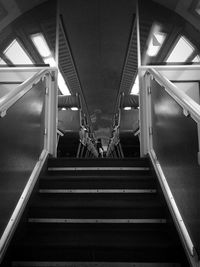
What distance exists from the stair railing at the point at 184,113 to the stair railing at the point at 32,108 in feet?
3.70

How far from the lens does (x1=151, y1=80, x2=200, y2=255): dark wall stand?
193 cm

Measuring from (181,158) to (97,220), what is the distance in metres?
0.81

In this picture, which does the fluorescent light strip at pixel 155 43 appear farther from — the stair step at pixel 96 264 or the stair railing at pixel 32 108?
the stair step at pixel 96 264

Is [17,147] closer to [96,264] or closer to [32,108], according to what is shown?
[32,108]

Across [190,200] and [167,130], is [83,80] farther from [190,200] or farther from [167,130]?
[190,200]

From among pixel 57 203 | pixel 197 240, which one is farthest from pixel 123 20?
pixel 197 240

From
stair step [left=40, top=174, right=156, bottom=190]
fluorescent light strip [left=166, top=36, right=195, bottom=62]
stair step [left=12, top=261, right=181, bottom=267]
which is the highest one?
fluorescent light strip [left=166, top=36, right=195, bottom=62]

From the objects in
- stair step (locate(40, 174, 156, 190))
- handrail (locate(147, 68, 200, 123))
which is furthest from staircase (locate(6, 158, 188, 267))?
handrail (locate(147, 68, 200, 123))

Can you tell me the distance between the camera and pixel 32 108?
3.01 m

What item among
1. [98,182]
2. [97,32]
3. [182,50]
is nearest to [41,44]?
[97,32]

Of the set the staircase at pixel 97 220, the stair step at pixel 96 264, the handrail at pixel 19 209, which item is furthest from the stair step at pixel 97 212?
the stair step at pixel 96 264

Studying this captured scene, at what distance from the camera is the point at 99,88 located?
10.9 metres

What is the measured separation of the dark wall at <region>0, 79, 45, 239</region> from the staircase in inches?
8.8

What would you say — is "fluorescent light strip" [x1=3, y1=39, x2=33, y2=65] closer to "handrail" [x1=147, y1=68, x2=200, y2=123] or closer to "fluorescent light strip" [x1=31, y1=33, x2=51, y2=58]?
"fluorescent light strip" [x1=31, y1=33, x2=51, y2=58]
